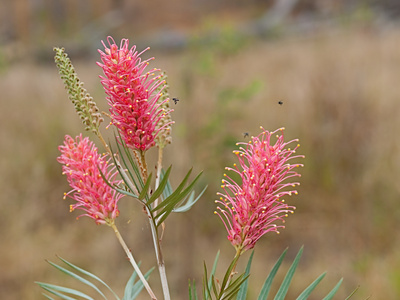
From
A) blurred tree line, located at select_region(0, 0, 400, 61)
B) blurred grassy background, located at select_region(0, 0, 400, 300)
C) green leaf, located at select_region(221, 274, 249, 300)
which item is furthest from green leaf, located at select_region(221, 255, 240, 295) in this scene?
blurred tree line, located at select_region(0, 0, 400, 61)

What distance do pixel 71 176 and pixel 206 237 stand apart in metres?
5.00

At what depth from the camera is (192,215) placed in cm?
543

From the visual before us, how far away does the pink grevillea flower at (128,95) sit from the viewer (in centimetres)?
106

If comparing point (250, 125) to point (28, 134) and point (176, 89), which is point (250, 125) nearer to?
point (176, 89)

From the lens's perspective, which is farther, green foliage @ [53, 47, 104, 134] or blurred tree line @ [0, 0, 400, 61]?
blurred tree line @ [0, 0, 400, 61]

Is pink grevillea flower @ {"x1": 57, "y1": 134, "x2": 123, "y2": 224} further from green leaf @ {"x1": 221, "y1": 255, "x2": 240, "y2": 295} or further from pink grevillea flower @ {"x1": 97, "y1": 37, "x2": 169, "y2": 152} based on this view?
green leaf @ {"x1": 221, "y1": 255, "x2": 240, "y2": 295}

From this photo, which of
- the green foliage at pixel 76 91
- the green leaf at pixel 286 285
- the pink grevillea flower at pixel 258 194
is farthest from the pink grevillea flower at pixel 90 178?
the green leaf at pixel 286 285

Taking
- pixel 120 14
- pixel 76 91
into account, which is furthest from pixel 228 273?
pixel 120 14

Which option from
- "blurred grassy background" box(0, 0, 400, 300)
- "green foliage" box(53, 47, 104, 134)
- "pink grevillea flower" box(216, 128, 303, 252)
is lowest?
"pink grevillea flower" box(216, 128, 303, 252)

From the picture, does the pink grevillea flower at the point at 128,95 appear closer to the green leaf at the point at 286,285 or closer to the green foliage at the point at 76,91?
the green foliage at the point at 76,91

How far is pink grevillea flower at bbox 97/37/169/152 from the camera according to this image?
3.46 ft

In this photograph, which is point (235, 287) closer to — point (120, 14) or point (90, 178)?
point (90, 178)

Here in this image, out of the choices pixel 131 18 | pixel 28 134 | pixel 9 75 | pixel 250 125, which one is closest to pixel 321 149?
pixel 250 125

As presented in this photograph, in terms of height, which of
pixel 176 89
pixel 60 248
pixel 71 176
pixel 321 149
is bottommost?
pixel 71 176
